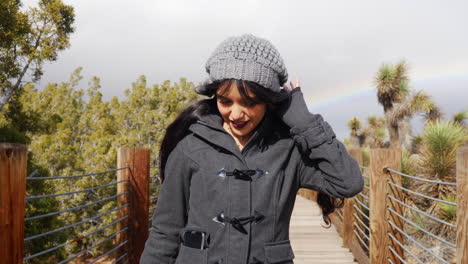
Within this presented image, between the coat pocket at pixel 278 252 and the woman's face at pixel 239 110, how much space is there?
0.48 meters

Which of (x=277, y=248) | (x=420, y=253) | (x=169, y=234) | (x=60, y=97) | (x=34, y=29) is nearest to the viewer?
(x=277, y=248)

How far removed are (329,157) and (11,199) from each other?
1319mm

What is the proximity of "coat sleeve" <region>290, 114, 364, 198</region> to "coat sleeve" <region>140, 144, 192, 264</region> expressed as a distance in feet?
1.69

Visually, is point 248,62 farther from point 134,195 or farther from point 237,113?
point 134,195

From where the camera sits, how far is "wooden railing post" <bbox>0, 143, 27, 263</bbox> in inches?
69.4

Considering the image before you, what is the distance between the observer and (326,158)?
6.15 feet

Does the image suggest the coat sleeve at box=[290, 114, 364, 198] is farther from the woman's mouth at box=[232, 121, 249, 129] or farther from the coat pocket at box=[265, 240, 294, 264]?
the coat pocket at box=[265, 240, 294, 264]

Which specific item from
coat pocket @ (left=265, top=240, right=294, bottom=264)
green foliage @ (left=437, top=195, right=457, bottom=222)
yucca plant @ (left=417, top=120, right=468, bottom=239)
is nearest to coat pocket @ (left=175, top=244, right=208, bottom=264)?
coat pocket @ (left=265, top=240, right=294, bottom=264)

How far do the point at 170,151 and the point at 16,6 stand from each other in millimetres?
12783

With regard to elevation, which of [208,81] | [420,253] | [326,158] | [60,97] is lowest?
[420,253]

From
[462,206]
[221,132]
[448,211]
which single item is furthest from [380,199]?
[448,211]

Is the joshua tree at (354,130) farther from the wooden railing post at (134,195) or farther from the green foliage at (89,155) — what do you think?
the wooden railing post at (134,195)

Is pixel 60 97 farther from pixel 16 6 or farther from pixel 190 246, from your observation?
pixel 190 246

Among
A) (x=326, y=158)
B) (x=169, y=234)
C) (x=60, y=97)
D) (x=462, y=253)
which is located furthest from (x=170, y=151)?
(x=60, y=97)
